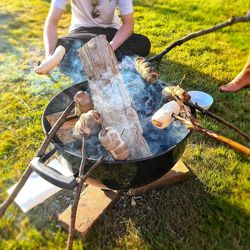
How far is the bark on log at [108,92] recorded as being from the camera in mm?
1890

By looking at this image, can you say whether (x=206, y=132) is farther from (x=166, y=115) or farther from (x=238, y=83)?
(x=238, y=83)

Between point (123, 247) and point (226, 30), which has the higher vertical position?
point (123, 247)

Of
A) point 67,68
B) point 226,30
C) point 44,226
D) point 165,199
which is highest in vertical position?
point 67,68

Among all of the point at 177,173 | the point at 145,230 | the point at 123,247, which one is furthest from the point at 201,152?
the point at 123,247

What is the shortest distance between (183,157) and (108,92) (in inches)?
38.2

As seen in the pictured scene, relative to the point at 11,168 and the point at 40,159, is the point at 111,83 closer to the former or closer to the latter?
the point at 40,159

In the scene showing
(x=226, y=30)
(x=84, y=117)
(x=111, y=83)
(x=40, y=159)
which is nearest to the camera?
(x=40, y=159)

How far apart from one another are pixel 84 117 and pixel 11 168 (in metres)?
1.10

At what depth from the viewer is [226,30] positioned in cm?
436

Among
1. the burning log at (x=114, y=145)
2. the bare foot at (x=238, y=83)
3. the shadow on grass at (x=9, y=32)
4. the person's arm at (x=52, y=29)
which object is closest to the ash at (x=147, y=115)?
the burning log at (x=114, y=145)

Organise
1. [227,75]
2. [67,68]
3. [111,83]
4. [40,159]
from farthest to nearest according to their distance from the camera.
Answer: [227,75] < [67,68] < [111,83] < [40,159]

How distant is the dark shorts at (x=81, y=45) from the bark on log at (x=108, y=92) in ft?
3.54

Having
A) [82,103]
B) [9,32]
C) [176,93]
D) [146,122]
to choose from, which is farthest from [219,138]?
[9,32]

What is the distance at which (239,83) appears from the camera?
10.5 ft
